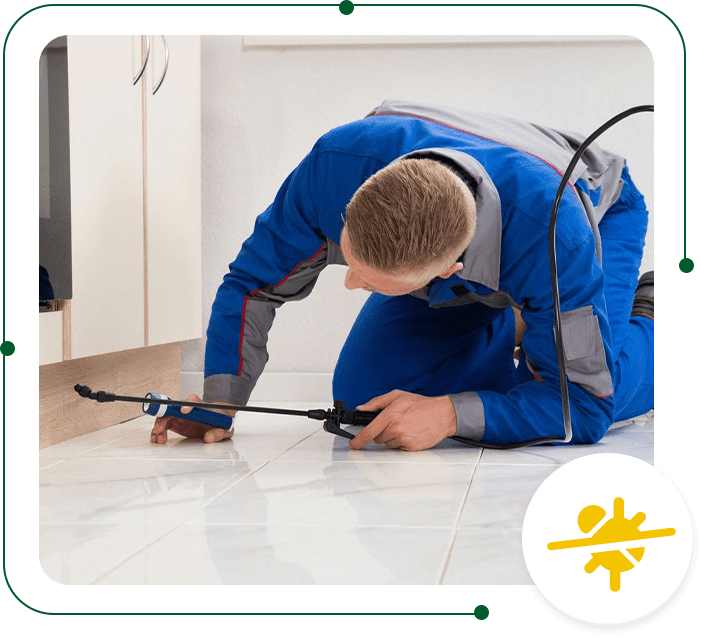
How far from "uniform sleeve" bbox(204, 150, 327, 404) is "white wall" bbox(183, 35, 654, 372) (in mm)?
507

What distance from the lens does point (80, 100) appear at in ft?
3.38

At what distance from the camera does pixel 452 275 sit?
92 cm

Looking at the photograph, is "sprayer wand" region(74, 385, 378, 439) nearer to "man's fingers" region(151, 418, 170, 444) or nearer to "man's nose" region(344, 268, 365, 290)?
"man's fingers" region(151, 418, 170, 444)

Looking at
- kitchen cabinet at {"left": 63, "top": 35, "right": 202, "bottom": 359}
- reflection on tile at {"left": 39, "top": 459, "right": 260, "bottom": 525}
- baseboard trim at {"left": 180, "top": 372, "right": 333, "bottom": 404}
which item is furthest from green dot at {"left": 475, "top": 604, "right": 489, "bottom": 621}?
baseboard trim at {"left": 180, "top": 372, "right": 333, "bottom": 404}

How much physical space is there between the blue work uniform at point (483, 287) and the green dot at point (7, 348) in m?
0.55

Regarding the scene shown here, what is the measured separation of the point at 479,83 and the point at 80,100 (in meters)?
0.79

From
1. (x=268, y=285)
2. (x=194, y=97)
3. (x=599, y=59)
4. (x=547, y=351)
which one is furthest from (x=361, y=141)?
(x=599, y=59)

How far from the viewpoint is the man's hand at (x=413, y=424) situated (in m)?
0.95

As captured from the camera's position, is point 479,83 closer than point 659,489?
No

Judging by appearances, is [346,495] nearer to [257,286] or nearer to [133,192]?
[257,286]

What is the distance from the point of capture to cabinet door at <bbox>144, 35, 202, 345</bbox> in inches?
51.5

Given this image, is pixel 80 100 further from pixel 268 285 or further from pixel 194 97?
pixel 194 97

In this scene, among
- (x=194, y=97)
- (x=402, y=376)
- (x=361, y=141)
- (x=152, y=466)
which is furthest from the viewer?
(x=194, y=97)

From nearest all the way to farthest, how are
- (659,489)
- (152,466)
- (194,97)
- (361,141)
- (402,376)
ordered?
(659,489) < (152,466) < (361,141) < (402,376) < (194,97)
